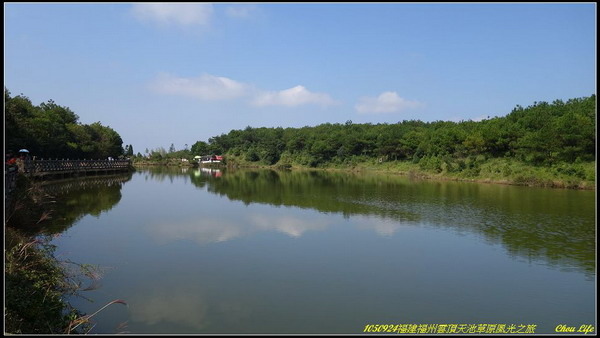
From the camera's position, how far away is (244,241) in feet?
40.7

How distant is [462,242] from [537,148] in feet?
84.3

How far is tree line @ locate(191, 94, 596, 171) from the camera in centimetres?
3186

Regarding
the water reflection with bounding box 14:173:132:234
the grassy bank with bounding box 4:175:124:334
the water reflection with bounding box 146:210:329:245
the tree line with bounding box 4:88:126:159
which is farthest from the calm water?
the tree line with bounding box 4:88:126:159

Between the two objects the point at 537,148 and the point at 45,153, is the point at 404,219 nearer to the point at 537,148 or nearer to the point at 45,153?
the point at 537,148

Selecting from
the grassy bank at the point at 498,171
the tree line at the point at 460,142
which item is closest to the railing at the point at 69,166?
the tree line at the point at 460,142

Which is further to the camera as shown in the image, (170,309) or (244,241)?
(244,241)

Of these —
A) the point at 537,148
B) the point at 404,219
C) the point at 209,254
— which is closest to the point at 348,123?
the point at 537,148

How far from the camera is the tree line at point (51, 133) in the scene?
26797 mm

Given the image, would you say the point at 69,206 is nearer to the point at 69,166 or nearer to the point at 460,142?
the point at 69,166

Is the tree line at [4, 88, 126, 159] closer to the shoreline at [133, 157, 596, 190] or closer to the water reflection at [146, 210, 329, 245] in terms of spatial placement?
the water reflection at [146, 210, 329, 245]

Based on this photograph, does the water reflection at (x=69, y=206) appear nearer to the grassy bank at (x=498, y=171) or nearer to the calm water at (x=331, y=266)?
the calm water at (x=331, y=266)

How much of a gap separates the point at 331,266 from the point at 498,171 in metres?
30.5

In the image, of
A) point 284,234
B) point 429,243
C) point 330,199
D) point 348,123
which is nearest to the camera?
point 429,243

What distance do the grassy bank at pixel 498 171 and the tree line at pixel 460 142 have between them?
390 millimetres
